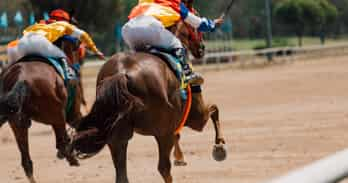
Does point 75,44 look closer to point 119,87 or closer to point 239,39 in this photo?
point 119,87

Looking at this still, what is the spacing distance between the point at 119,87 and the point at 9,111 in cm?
319

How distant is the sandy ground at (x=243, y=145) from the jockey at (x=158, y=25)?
5.86 feet

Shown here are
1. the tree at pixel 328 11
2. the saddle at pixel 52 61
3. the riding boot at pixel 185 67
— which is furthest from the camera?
the tree at pixel 328 11

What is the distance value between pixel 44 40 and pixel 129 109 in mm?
4382

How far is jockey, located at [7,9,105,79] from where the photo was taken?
1230cm

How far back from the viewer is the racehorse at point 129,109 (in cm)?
836

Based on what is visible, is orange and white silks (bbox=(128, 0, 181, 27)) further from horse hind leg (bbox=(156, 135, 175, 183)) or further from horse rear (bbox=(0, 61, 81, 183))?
horse rear (bbox=(0, 61, 81, 183))

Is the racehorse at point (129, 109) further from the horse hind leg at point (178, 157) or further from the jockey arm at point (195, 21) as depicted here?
the horse hind leg at point (178, 157)

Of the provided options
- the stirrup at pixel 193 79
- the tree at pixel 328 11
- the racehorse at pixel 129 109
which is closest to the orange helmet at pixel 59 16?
the stirrup at pixel 193 79

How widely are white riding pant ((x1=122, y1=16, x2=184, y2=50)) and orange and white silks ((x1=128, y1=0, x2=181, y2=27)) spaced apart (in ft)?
0.55

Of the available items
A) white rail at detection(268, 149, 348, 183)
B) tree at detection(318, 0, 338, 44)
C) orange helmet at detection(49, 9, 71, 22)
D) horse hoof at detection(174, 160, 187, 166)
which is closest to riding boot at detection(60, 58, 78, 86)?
orange helmet at detection(49, 9, 71, 22)

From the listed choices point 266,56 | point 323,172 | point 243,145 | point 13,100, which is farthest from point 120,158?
point 266,56

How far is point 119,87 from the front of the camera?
27.4 feet

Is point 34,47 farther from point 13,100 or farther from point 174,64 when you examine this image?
point 174,64
